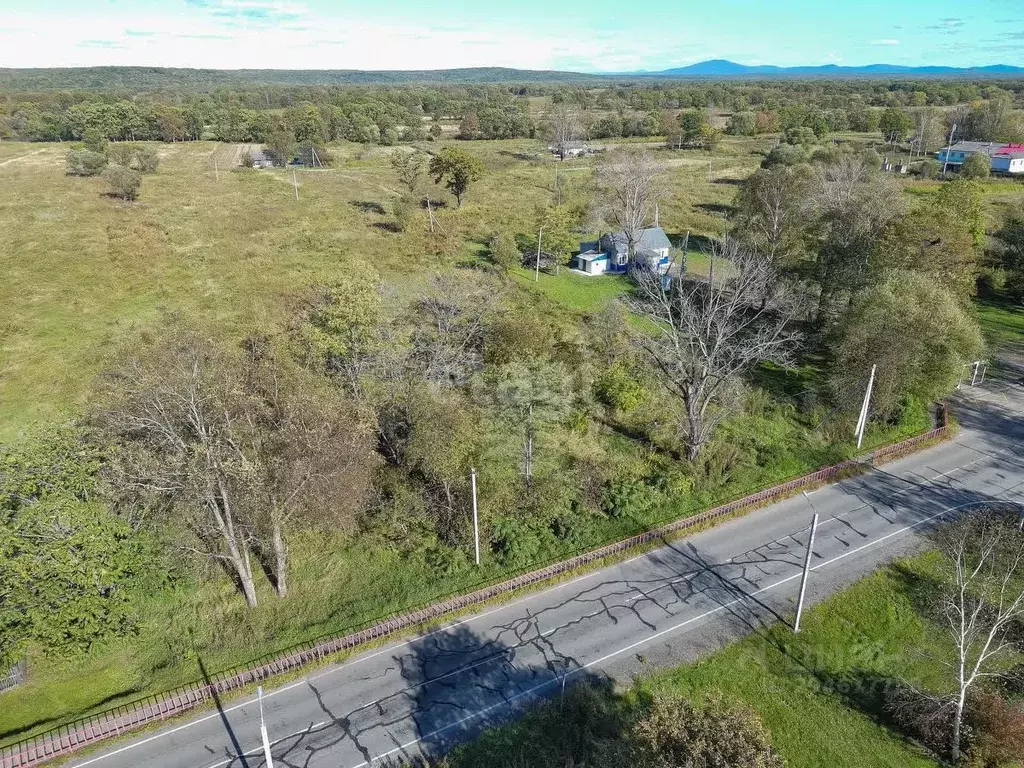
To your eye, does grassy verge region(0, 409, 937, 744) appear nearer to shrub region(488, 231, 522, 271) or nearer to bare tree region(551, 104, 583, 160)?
shrub region(488, 231, 522, 271)

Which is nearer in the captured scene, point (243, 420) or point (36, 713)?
point (36, 713)

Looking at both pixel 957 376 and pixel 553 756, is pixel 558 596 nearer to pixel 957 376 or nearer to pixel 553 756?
pixel 553 756

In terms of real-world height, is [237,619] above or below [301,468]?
below

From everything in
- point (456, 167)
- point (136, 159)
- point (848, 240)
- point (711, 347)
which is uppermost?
point (456, 167)

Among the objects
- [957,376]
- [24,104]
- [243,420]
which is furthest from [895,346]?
[24,104]

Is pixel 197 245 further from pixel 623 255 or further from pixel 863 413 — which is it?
pixel 863 413

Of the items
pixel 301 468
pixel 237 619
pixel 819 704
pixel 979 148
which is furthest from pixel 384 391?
pixel 979 148
